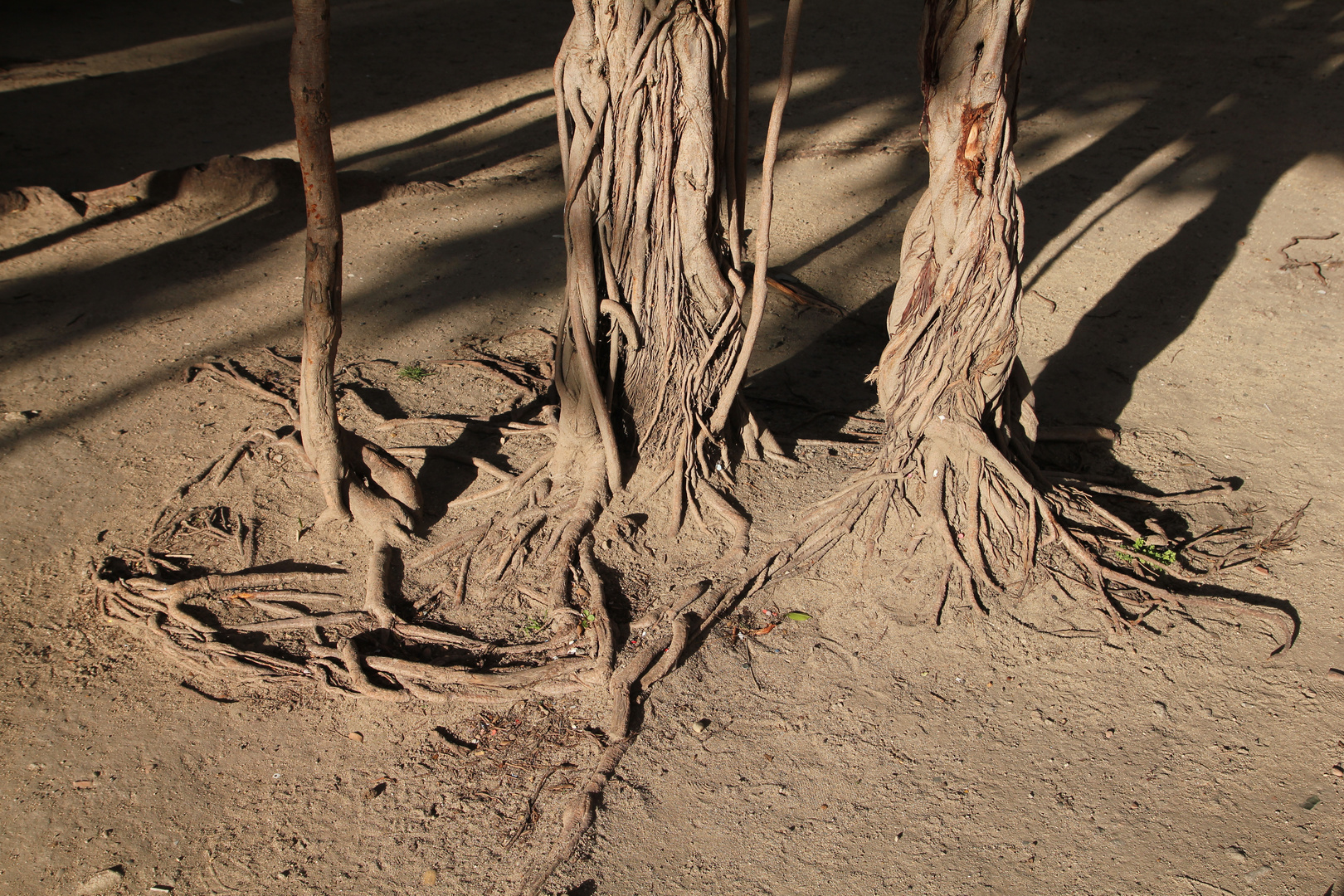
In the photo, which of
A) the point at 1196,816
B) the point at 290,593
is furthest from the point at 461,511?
the point at 1196,816

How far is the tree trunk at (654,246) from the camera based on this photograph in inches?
115

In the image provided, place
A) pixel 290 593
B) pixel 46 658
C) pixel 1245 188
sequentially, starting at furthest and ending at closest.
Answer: pixel 1245 188
pixel 290 593
pixel 46 658

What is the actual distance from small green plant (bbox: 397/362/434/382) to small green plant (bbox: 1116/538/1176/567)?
10.2 ft

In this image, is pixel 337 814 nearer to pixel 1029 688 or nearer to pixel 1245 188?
pixel 1029 688

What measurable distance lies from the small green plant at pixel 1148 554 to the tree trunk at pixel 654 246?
1.32m

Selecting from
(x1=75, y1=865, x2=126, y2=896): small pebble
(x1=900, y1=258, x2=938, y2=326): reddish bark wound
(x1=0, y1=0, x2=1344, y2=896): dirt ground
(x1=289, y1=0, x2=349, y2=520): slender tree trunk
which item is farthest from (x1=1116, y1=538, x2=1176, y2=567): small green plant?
(x1=75, y1=865, x2=126, y2=896): small pebble

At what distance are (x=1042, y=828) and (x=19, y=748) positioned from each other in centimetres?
297

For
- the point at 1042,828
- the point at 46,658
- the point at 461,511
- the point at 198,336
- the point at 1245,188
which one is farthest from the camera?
the point at 1245,188

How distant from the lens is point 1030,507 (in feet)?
10.8

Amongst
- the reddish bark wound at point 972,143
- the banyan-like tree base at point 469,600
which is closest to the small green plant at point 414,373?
the banyan-like tree base at point 469,600

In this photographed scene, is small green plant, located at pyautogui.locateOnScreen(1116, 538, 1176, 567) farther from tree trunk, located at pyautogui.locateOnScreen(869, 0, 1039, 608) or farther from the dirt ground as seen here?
tree trunk, located at pyautogui.locateOnScreen(869, 0, 1039, 608)

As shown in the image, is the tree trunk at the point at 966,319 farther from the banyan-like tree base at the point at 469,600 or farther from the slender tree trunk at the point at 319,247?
the slender tree trunk at the point at 319,247

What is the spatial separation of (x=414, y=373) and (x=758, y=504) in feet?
6.52

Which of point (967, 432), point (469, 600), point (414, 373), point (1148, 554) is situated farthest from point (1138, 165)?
point (469, 600)
